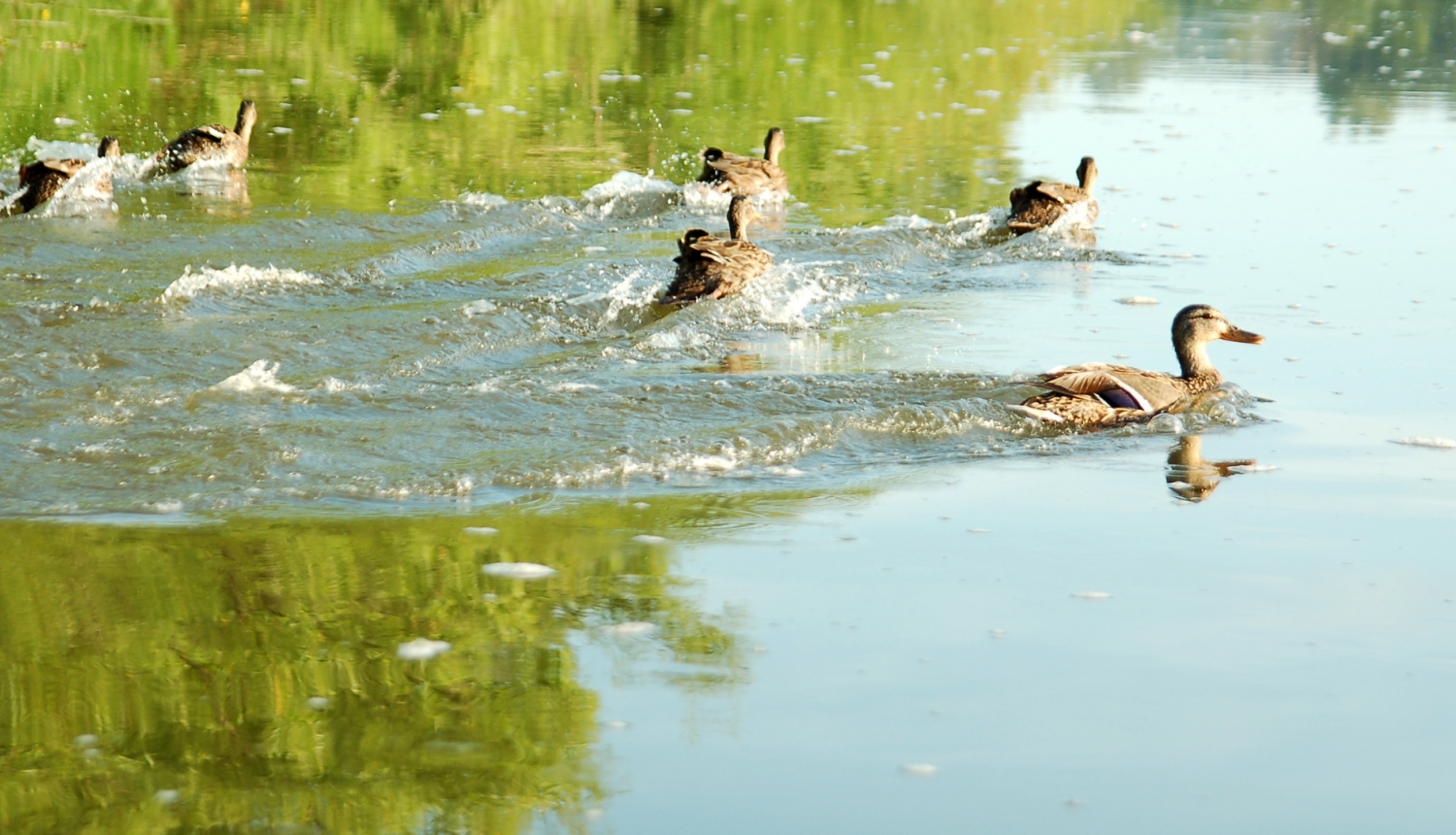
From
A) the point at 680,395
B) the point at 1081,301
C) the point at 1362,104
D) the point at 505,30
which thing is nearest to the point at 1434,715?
the point at 680,395

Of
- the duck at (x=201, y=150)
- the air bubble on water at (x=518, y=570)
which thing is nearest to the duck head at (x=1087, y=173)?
the duck at (x=201, y=150)

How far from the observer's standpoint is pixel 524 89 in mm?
19375

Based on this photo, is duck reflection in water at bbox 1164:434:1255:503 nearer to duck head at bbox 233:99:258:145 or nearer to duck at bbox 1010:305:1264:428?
duck at bbox 1010:305:1264:428

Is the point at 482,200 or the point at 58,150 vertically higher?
the point at 58,150

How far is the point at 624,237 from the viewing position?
11.5m

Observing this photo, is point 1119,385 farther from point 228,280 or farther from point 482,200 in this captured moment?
point 482,200

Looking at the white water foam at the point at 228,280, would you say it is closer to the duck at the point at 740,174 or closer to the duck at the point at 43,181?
the duck at the point at 43,181

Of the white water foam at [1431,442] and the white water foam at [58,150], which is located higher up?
the white water foam at [58,150]

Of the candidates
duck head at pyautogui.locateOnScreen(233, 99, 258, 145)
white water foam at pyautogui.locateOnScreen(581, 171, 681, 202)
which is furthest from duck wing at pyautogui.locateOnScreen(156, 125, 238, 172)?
white water foam at pyautogui.locateOnScreen(581, 171, 681, 202)

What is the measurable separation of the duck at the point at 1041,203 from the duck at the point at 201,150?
733 centimetres

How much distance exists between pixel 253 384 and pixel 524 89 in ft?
43.2

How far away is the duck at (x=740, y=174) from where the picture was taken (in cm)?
1320

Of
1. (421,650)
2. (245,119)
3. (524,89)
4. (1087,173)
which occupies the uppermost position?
(524,89)

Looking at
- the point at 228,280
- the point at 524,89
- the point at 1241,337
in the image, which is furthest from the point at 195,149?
the point at 1241,337
